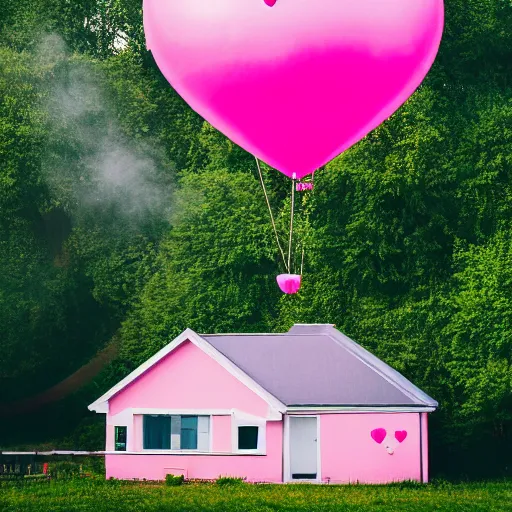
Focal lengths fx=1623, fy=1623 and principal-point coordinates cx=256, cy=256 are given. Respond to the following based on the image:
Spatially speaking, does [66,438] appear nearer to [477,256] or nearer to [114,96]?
[114,96]

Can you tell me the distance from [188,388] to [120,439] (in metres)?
2.13

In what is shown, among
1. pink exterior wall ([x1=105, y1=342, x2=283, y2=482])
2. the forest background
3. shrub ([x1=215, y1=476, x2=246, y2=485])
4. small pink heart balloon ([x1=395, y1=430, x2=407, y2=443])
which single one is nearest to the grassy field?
shrub ([x1=215, y1=476, x2=246, y2=485])

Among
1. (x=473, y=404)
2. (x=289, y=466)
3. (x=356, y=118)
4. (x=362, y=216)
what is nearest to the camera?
(x=356, y=118)

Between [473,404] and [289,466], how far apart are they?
6.29 metres

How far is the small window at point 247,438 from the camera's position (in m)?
36.8

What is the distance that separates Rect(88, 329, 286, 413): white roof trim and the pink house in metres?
0.02

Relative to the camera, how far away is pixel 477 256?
4216 centimetres

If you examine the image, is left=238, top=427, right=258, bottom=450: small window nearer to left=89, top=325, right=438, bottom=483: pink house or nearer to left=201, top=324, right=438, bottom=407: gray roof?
left=89, top=325, right=438, bottom=483: pink house

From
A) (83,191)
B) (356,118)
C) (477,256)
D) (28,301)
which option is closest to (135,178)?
(83,191)

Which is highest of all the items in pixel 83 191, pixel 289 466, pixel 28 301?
pixel 83 191

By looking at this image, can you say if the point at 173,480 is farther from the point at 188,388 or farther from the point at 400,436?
the point at 400,436

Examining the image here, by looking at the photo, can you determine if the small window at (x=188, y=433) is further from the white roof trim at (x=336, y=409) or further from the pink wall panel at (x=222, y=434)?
the white roof trim at (x=336, y=409)

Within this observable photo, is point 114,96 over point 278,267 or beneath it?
over

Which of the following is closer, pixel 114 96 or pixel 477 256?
pixel 477 256
